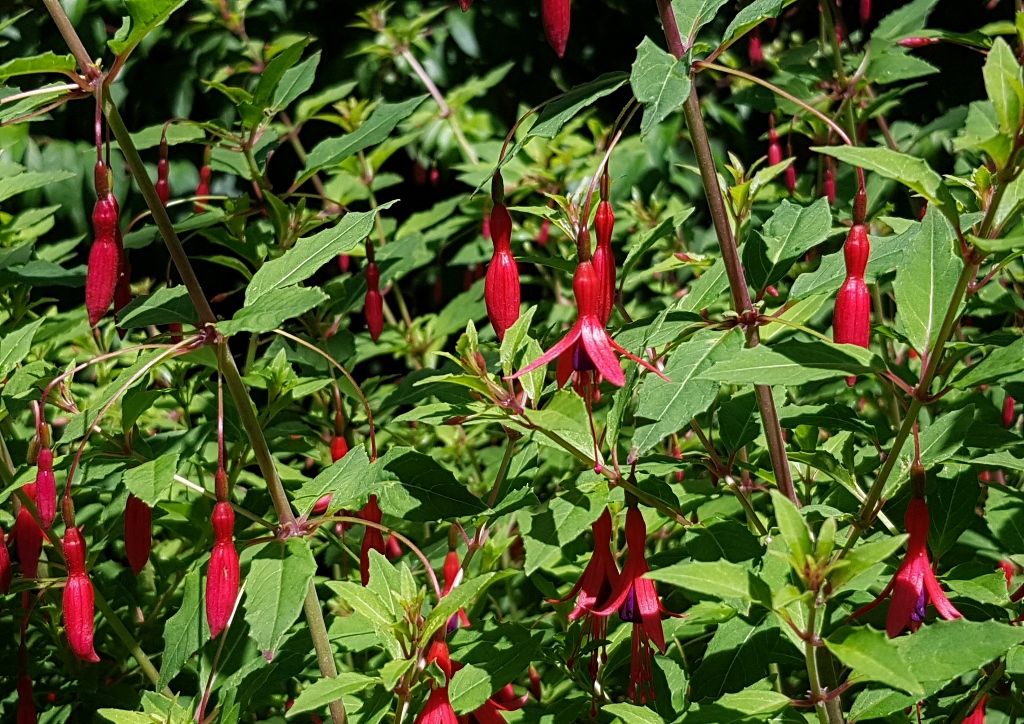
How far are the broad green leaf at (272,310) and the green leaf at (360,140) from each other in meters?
0.44

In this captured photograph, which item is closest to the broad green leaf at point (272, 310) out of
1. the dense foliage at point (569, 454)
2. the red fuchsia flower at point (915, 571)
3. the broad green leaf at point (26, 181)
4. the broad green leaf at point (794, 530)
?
the dense foliage at point (569, 454)

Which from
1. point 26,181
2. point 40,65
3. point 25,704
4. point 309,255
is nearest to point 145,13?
point 40,65

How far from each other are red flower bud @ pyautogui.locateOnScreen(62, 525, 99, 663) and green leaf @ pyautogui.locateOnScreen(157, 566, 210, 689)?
67 millimetres

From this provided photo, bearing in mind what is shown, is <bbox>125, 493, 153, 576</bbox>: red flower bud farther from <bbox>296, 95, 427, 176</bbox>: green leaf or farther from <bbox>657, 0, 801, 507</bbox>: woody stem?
<bbox>657, 0, 801, 507</bbox>: woody stem

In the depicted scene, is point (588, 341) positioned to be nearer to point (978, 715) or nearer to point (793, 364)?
point (793, 364)

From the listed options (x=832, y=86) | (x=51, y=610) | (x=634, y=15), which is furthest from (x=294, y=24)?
(x=51, y=610)

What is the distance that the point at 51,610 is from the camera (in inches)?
48.8

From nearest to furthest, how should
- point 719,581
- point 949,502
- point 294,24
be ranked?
point 719,581 → point 949,502 → point 294,24

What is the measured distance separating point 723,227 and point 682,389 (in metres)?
0.15

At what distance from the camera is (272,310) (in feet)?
2.69

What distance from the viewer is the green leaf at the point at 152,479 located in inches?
37.0

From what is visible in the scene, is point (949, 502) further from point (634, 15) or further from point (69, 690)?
point (634, 15)

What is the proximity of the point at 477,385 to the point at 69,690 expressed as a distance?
34.3 inches

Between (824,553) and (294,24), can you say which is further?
(294,24)
